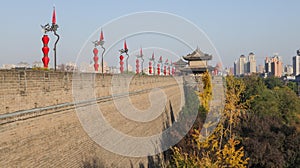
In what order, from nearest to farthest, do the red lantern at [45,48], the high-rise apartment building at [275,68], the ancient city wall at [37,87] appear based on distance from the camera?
the ancient city wall at [37,87]
the red lantern at [45,48]
the high-rise apartment building at [275,68]

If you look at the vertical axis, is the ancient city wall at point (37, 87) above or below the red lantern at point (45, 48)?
below

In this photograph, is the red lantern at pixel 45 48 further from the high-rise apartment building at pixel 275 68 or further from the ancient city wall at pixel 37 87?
the high-rise apartment building at pixel 275 68

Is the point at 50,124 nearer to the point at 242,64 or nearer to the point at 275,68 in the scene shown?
the point at 275,68

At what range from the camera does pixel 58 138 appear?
5.59 metres

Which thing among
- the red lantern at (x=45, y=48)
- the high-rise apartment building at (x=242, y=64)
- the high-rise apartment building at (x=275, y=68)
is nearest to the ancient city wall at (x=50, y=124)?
the red lantern at (x=45, y=48)

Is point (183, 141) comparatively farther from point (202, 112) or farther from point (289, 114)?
point (289, 114)

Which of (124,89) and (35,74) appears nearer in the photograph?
(35,74)

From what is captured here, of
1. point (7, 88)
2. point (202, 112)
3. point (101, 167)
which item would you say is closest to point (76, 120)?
point (101, 167)

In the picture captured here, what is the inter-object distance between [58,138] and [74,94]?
115 cm

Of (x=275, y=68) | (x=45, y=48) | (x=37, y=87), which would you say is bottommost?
(x=37, y=87)

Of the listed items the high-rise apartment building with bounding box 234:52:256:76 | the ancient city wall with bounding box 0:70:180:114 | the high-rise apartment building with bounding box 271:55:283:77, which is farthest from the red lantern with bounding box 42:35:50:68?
the high-rise apartment building with bounding box 234:52:256:76

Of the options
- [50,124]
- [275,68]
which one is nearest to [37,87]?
[50,124]

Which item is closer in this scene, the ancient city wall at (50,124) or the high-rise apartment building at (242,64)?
the ancient city wall at (50,124)

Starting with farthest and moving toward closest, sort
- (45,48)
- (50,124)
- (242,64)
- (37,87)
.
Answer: (242,64) → (45,48) → (50,124) → (37,87)
